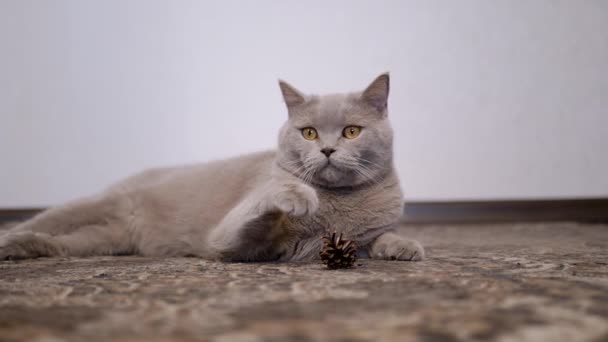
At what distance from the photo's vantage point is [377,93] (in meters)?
1.39

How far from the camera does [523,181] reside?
2.75 m

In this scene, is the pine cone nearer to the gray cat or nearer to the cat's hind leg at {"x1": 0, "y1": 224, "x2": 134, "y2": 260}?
the gray cat

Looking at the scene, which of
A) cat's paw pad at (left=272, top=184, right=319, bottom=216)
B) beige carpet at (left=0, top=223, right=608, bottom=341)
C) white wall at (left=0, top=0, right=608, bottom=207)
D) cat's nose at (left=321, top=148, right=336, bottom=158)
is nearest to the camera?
beige carpet at (left=0, top=223, right=608, bottom=341)

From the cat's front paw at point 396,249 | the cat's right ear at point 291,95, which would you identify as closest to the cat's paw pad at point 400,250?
the cat's front paw at point 396,249

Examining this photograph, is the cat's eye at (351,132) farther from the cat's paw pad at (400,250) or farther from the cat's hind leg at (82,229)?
the cat's hind leg at (82,229)

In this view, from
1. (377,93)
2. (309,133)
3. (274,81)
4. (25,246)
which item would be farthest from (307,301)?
(274,81)

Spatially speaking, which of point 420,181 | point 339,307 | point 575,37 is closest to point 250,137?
point 420,181

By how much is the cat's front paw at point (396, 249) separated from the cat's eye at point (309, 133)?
1.11 feet

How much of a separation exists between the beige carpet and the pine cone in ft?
0.12

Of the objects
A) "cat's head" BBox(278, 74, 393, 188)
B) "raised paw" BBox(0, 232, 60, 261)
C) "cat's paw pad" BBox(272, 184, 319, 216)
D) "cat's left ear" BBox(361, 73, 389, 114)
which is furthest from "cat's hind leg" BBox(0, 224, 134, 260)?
"cat's left ear" BBox(361, 73, 389, 114)

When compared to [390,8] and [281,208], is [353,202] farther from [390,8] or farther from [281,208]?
[390,8]

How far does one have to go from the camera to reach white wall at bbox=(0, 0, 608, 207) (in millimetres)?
2689

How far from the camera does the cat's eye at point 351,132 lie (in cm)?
134

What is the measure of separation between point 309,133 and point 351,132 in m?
0.11
